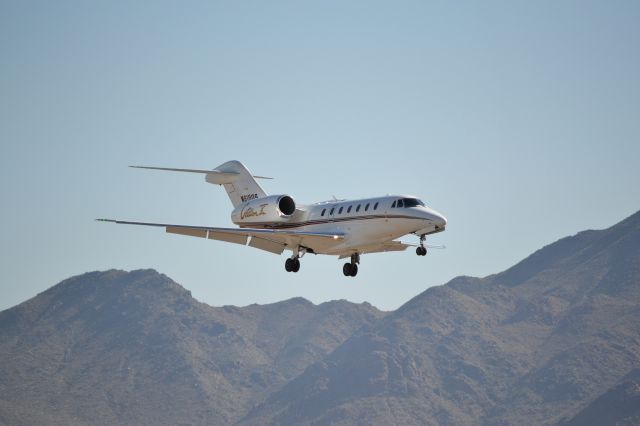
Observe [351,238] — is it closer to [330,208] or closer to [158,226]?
[330,208]

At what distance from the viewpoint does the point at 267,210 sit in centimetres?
5762

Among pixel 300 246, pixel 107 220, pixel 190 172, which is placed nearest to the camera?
pixel 107 220

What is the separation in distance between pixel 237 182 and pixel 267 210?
17.5 ft

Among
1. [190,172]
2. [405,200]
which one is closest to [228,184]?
[190,172]

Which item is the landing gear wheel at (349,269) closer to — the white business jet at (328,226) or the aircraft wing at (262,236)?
the white business jet at (328,226)

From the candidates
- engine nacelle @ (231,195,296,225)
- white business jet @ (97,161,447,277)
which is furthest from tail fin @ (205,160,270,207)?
engine nacelle @ (231,195,296,225)

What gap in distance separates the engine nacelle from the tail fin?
114 inches

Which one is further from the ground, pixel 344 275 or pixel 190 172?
pixel 190 172

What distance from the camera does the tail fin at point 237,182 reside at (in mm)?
62031

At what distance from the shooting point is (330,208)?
5581 cm

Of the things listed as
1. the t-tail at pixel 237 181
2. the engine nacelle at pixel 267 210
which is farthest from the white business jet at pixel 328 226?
the t-tail at pixel 237 181

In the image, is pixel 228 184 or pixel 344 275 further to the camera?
pixel 228 184

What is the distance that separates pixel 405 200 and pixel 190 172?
13212 millimetres

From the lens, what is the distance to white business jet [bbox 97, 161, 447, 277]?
52.5 metres
